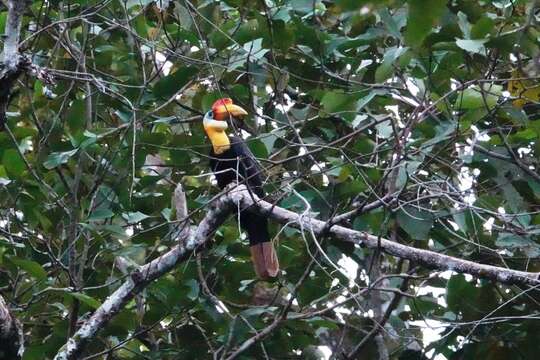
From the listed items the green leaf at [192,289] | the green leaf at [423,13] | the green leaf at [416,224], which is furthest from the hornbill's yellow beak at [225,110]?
the green leaf at [423,13]

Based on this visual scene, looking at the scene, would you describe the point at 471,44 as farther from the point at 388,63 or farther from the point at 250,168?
the point at 250,168

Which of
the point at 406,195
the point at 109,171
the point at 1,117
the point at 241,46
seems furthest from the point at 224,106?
the point at 1,117

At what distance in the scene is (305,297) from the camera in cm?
288

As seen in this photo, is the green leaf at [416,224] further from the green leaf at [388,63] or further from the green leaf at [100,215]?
the green leaf at [100,215]

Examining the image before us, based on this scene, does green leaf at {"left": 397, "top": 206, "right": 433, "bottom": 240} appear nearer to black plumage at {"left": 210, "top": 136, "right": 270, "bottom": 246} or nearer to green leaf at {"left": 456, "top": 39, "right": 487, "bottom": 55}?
black plumage at {"left": 210, "top": 136, "right": 270, "bottom": 246}

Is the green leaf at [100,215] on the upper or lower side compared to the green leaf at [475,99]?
lower

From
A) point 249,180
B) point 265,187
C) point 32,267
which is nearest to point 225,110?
point 265,187

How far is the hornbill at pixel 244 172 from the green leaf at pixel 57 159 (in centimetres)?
46

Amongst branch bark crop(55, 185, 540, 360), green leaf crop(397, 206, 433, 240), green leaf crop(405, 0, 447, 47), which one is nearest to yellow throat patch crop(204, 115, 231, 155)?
branch bark crop(55, 185, 540, 360)

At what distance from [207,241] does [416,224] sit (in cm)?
68

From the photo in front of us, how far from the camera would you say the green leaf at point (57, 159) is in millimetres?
2740

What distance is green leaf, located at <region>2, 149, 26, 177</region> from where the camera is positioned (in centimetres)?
282

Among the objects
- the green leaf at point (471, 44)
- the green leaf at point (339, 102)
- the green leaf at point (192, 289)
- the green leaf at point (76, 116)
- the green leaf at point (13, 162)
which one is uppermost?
the green leaf at point (471, 44)

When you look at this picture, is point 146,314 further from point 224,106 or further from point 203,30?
point 203,30
